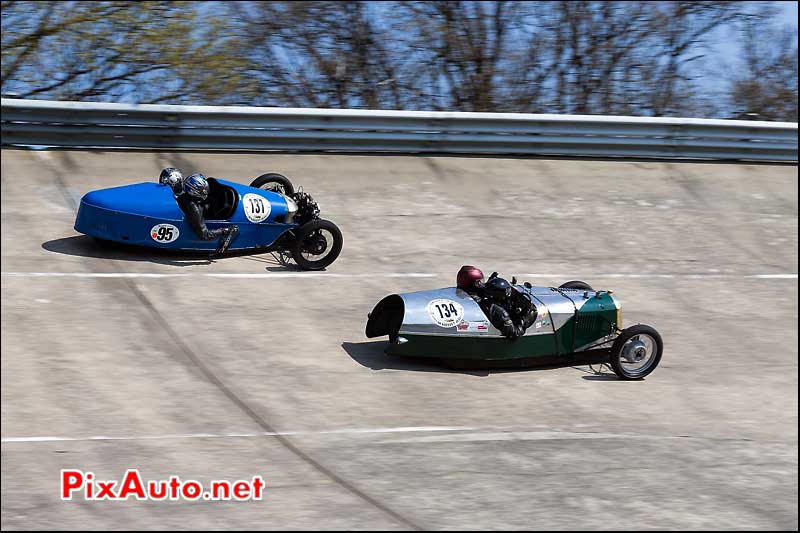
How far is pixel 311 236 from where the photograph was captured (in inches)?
538

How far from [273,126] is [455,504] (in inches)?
402

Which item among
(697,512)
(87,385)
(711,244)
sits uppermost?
(87,385)

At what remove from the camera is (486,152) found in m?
18.4

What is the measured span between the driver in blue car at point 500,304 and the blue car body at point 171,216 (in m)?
3.41

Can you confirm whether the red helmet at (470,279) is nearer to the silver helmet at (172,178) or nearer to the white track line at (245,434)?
the white track line at (245,434)

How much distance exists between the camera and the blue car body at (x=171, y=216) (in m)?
13.0

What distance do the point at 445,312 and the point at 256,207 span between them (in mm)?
3721

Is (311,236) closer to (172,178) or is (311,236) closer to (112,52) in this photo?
(172,178)

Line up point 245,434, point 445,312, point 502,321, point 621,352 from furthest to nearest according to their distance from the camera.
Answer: point 621,352 → point 502,321 → point 445,312 → point 245,434

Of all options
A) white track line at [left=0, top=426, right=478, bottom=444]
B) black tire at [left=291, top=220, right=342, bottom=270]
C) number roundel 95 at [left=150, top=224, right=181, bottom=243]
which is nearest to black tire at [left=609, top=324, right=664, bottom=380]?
white track line at [left=0, top=426, right=478, bottom=444]

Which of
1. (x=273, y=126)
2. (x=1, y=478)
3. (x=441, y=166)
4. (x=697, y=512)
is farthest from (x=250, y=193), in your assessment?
(x=697, y=512)

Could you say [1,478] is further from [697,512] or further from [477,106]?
[477,106]

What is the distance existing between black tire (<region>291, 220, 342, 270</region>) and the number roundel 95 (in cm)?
143

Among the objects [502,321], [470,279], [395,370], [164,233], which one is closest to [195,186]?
[164,233]
